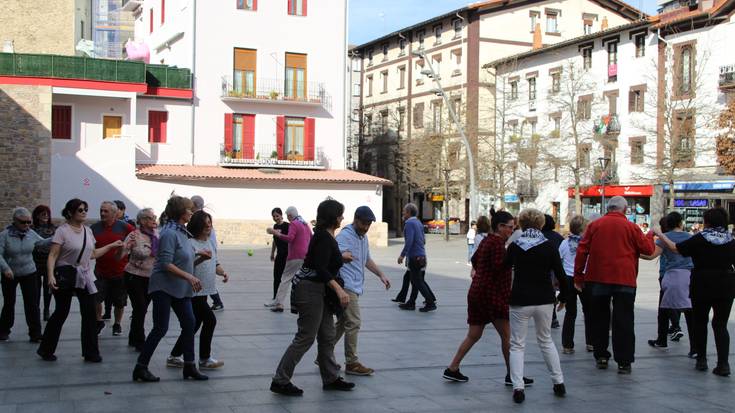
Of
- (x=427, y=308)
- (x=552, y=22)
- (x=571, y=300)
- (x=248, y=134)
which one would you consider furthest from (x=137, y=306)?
(x=552, y=22)

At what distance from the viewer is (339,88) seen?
4303 cm

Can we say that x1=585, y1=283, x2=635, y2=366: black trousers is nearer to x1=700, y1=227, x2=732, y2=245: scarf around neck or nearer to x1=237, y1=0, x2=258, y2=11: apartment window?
x1=700, y1=227, x2=732, y2=245: scarf around neck

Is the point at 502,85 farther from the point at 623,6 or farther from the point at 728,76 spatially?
the point at 728,76

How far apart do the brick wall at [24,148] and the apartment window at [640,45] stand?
30.9 metres

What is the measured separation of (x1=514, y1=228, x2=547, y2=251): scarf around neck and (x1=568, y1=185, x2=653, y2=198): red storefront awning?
39.8 meters

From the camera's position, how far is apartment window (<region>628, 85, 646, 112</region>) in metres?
45.3

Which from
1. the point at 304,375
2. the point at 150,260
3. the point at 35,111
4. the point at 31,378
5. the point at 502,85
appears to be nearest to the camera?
the point at 31,378

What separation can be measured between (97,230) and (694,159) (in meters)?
35.9

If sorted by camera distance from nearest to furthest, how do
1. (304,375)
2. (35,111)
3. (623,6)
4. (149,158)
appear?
(304,375) → (35,111) → (149,158) → (623,6)

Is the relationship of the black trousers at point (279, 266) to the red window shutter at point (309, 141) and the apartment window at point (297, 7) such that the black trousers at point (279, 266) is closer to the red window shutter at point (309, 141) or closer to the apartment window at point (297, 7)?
the red window shutter at point (309, 141)

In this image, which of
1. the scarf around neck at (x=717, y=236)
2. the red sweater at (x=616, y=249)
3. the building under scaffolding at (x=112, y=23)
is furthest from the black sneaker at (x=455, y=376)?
the building under scaffolding at (x=112, y=23)

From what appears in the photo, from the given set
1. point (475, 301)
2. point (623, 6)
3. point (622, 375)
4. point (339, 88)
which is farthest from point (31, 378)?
point (623, 6)

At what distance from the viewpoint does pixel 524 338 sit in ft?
24.9

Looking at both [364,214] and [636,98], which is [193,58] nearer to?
[636,98]
